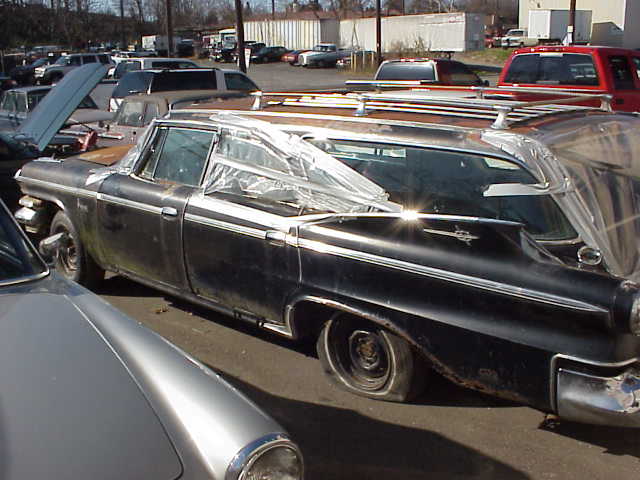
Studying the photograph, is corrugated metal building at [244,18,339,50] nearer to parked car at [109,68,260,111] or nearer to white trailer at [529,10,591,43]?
white trailer at [529,10,591,43]

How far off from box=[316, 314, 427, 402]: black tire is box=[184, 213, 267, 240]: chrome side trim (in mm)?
677

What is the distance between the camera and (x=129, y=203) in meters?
5.18

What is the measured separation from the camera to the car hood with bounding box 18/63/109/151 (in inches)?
301

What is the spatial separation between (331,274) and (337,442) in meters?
0.90

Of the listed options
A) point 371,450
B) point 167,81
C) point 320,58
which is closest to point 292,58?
point 320,58

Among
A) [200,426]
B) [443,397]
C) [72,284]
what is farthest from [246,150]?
[200,426]

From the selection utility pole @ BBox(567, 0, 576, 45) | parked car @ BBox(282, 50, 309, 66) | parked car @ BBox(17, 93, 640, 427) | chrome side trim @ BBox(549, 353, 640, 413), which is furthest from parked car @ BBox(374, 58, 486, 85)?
parked car @ BBox(282, 50, 309, 66)

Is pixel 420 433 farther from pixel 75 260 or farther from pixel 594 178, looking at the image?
pixel 75 260

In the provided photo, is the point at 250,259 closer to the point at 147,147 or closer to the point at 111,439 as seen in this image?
the point at 147,147

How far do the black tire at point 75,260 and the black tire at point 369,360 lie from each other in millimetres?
2592

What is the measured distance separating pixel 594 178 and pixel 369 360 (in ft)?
5.18

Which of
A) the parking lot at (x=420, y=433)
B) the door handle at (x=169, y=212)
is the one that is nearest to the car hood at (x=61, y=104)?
the door handle at (x=169, y=212)

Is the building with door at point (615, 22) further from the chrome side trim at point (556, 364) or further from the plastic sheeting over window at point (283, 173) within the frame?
the chrome side trim at point (556, 364)

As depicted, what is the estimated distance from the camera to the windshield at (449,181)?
3.50 metres
